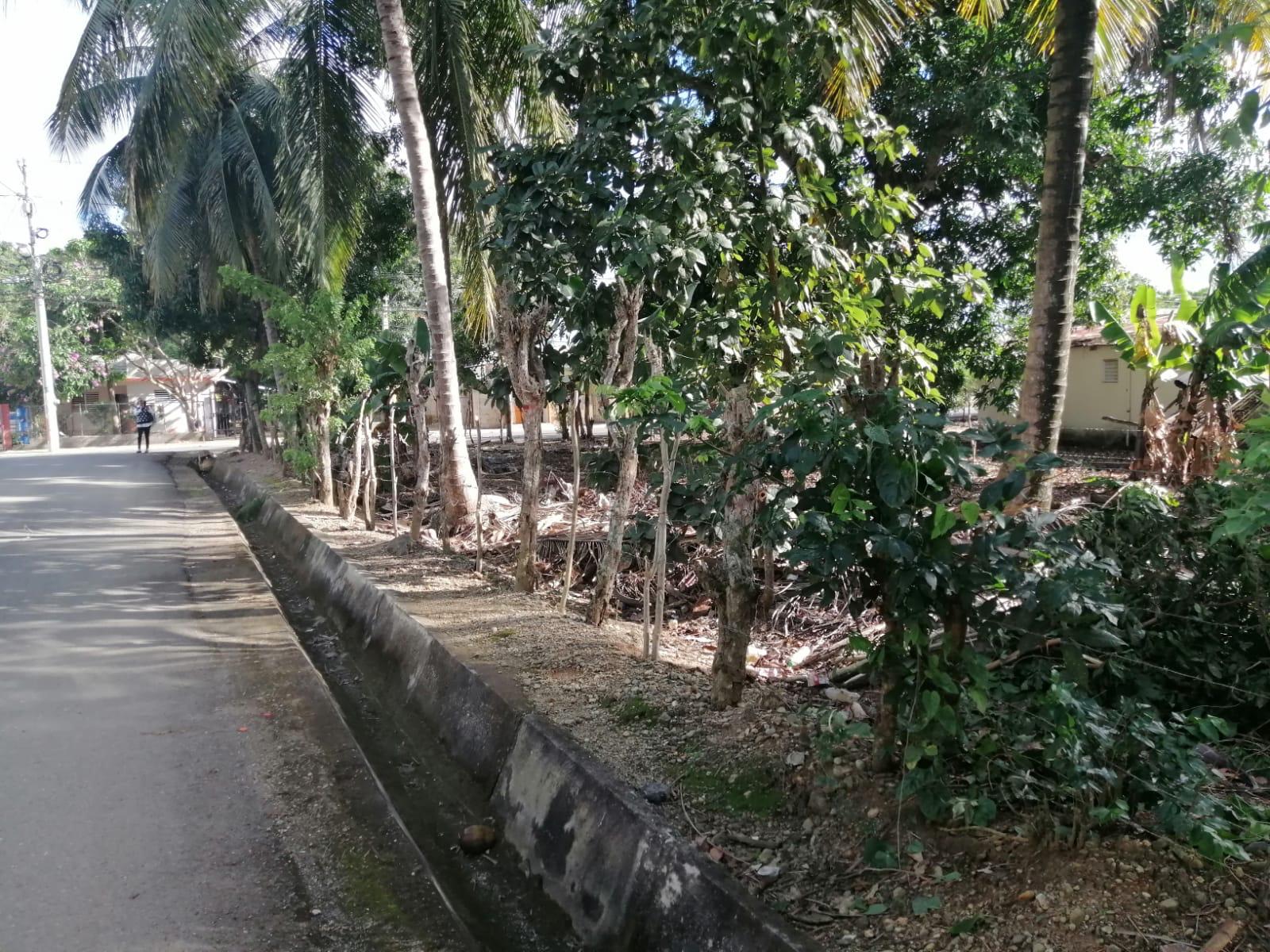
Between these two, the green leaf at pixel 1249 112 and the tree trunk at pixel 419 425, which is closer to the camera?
the green leaf at pixel 1249 112

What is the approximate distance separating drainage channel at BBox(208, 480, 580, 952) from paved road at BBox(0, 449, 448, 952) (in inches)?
15.6

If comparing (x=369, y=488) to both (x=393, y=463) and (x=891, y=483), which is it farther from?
(x=891, y=483)

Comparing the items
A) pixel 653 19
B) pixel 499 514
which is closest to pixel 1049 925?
pixel 653 19

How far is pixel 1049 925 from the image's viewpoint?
2.79 meters

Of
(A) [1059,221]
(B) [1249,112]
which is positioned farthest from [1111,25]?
(B) [1249,112]

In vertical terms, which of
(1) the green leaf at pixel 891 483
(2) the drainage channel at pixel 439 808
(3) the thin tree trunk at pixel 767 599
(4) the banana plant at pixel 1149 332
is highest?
(4) the banana plant at pixel 1149 332

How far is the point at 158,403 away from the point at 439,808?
45030 mm

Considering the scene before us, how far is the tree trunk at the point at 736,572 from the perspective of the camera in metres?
4.81

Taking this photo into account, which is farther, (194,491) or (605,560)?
(194,491)

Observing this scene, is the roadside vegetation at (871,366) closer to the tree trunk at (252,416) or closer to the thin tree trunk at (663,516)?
the thin tree trunk at (663,516)

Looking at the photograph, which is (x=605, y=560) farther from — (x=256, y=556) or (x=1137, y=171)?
(x=1137, y=171)

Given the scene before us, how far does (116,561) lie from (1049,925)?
1058 cm

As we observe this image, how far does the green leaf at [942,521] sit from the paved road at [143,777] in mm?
2557

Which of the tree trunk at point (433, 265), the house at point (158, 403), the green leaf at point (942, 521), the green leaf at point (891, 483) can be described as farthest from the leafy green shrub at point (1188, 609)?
the house at point (158, 403)
